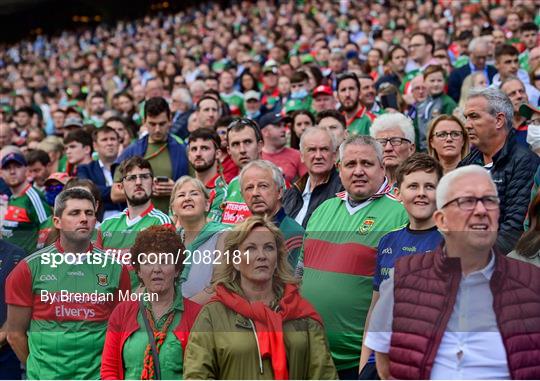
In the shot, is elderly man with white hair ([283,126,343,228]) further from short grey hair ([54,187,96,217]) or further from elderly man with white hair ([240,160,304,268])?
short grey hair ([54,187,96,217])

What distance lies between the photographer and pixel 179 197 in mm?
6039

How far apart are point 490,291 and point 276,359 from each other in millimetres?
1050

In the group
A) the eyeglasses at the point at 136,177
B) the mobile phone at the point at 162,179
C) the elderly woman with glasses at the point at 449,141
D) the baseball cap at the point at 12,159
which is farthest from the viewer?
the baseball cap at the point at 12,159

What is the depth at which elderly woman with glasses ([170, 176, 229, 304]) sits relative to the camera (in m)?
4.52

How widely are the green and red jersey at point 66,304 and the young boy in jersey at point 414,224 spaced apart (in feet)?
4.26

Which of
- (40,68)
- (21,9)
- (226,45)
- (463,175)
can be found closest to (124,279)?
(463,175)

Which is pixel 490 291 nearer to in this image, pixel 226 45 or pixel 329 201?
pixel 329 201

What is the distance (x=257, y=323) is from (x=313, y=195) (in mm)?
2015

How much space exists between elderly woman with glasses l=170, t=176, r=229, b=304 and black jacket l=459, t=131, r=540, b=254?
1.52 metres

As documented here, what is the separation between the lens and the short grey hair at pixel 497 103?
5559mm

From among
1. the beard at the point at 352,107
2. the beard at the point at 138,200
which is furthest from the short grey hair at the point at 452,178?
the beard at the point at 352,107

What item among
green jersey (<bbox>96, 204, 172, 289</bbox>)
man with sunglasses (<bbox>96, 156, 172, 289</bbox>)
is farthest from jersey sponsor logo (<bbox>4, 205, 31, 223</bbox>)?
green jersey (<bbox>96, 204, 172, 289</bbox>)

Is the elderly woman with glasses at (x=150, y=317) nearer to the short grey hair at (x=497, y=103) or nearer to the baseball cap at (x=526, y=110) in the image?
the short grey hair at (x=497, y=103)

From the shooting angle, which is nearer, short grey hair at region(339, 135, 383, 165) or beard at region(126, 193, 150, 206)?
short grey hair at region(339, 135, 383, 165)
